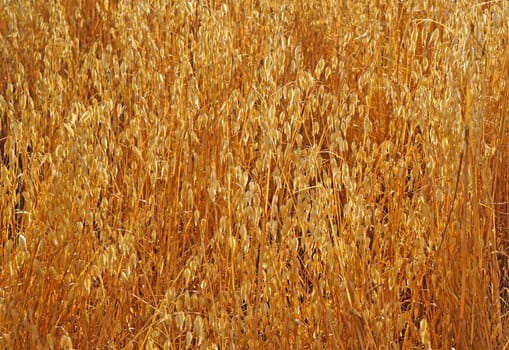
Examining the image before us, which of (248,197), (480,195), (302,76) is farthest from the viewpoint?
(302,76)

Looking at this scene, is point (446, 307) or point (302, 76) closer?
point (446, 307)

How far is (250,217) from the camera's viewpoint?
4.55ft

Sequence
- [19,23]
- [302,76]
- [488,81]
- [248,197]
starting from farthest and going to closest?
[19,23] → [488,81] → [302,76] → [248,197]

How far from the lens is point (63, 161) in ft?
5.46

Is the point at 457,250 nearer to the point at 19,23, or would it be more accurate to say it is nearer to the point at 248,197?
the point at 248,197

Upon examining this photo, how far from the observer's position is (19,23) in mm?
2512

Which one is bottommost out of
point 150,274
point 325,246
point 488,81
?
point 150,274

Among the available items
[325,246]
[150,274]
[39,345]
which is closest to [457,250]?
[325,246]

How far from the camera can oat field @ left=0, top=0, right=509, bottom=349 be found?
1.38 m

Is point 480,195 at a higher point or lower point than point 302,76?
lower

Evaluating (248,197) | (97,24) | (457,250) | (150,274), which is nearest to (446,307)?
(457,250)

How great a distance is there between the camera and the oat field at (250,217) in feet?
4.54

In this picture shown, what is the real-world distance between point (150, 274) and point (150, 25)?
112cm

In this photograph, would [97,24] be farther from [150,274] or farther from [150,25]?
[150,274]
